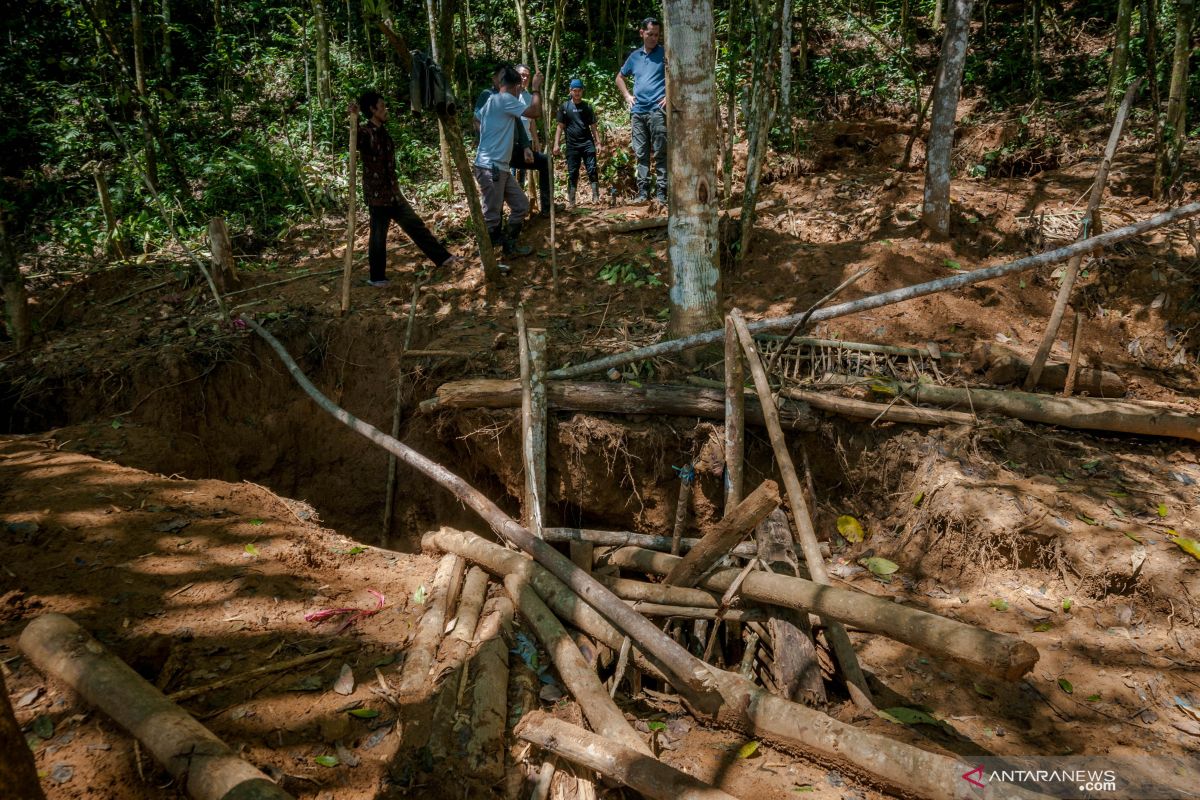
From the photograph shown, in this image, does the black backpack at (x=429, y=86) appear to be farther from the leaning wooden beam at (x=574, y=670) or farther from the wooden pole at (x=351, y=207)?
the leaning wooden beam at (x=574, y=670)

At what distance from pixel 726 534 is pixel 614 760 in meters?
1.14

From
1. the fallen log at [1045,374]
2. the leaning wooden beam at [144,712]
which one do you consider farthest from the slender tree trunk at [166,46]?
the fallen log at [1045,374]

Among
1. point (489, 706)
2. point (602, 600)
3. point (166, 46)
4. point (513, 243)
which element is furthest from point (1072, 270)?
point (166, 46)

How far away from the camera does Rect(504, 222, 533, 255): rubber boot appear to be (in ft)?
24.7

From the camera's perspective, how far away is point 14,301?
22.1ft

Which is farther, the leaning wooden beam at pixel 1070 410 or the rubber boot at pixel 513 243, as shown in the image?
the rubber boot at pixel 513 243

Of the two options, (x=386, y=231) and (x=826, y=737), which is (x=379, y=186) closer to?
(x=386, y=231)

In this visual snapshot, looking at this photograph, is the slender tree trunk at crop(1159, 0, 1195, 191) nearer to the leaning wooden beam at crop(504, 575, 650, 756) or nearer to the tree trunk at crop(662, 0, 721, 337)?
the tree trunk at crop(662, 0, 721, 337)

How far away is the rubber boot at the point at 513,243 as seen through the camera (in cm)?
754

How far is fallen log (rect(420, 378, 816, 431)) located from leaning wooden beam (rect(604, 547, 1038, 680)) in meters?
1.87

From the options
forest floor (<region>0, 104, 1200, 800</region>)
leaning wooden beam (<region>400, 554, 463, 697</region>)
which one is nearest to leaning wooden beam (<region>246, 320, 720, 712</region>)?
forest floor (<region>0, 104, 1200, 800</region>)

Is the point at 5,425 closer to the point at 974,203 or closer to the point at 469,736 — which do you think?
the point at 469,736

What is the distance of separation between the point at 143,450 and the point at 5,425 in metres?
2.17

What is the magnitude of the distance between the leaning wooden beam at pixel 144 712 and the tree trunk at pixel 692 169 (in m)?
4.13
